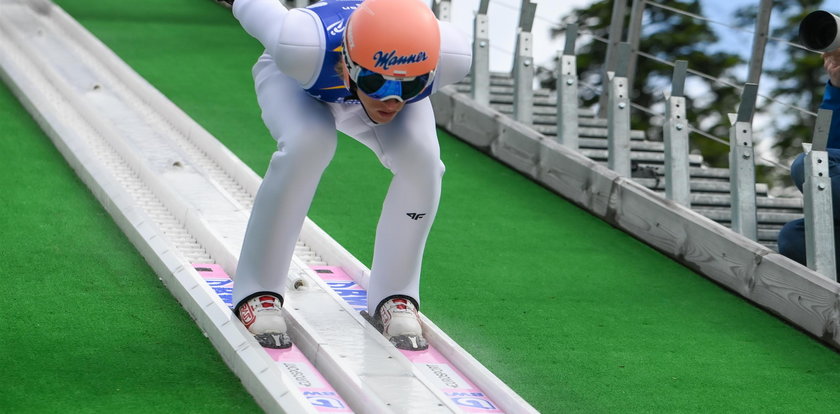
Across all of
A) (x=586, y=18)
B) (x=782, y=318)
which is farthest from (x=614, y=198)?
(x=586, y=18)

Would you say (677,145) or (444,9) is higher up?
(444,9)

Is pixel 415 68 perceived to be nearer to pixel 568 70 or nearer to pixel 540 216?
pixel 540 216

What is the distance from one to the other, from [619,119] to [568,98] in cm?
54

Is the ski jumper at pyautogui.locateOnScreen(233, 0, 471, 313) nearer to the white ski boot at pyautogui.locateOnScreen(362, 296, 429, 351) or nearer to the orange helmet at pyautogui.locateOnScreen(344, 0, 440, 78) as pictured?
the white ski boot at pyautogui.locateOnScreen(362, 296, 429, 351)

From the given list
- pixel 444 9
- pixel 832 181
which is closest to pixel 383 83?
pixel 832 181

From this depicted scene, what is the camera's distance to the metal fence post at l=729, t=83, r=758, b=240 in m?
5.79

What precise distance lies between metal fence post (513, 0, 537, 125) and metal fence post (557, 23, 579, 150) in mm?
459

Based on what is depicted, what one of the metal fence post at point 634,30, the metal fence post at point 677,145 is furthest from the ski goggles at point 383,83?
the metal fence post at point 634,30

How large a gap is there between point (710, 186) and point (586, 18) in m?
13.5

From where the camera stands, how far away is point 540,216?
6.71 m

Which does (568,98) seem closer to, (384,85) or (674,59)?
(384,85)

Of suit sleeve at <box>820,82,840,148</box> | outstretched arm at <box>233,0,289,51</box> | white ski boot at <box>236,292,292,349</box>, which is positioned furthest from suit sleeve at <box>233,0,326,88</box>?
suit sleeve at <box>820,82,840,148</box>

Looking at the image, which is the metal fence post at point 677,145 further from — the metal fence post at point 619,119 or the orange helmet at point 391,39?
the orange helmet at point 391,39

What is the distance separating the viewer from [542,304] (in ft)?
17.2
